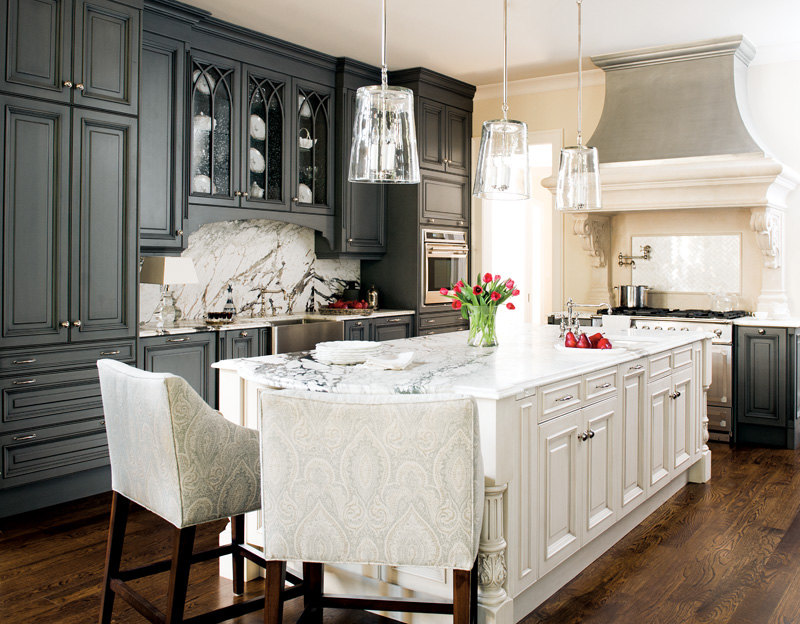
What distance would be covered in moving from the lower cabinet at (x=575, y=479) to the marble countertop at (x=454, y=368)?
19 cm

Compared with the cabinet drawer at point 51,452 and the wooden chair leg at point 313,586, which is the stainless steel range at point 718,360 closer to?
the wooden chair leg at point 313,586

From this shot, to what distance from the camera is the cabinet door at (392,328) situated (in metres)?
5.85

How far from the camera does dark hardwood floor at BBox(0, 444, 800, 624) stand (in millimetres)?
2658

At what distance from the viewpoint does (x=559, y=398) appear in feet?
8.96

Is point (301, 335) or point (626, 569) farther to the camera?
point (301, 335)

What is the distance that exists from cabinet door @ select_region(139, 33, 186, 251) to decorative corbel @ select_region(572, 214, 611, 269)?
10.5ft

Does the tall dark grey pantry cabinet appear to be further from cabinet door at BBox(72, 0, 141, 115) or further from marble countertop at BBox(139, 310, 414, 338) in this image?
marble countertop at BBox(139, 310, 414, 338)

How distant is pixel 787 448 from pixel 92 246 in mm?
4681

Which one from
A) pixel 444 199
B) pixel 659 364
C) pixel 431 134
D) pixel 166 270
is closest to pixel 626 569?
pixel 659 364

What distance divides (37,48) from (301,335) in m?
1.96

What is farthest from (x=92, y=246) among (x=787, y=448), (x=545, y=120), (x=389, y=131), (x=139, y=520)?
(x=787, y=448)

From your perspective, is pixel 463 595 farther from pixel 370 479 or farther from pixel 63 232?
pixel 63 232

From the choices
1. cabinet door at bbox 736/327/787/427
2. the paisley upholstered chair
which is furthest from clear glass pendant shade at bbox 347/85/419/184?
cabinet door at bbox 736/327/787/427

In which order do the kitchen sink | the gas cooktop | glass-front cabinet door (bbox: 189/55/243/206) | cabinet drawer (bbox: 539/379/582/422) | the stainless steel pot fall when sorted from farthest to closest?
the stainless steel pot
the gas cooktop
glass-front cabinet door (bbox: 189/55/243/206)
the kitchen sink
cabinet drawer (bbox: 539/379/582/422)
